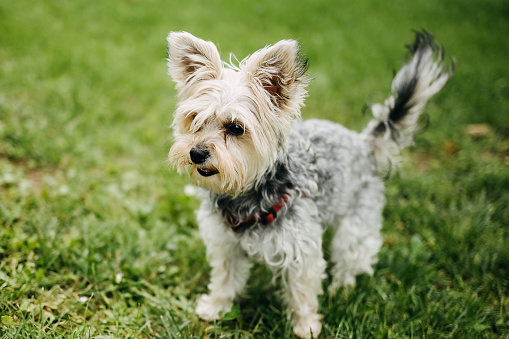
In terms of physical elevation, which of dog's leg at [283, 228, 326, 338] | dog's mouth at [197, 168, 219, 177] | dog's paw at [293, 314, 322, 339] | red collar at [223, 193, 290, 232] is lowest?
dog's paw at [293, 314, 322, 339]

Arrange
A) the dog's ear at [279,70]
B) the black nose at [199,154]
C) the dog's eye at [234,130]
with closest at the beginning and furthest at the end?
the dog's ear at [279,70] → the black nose at [199,154] → the dog's eye at [234,130]

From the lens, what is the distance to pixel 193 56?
250 cm

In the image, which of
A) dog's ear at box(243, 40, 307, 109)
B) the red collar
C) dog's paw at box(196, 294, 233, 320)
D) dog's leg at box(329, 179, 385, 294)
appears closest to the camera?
dog's ear at box(243, 40, 307, 109)

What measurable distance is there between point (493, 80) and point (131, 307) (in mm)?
7454

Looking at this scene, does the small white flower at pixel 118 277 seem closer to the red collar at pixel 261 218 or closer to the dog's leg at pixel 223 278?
the dog's leg at pixel 223 278

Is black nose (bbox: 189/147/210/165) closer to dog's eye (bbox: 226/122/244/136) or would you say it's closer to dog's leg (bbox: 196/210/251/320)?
dog's eye (bbox: 226/122/244/136)

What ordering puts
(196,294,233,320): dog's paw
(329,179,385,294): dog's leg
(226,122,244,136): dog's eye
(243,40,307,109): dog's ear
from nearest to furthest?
(243,40,307,109): dog's ear
(226,122,244,136): dog's eye
(196,294,233,320): dog's paw
(329,179,385,294): dog's leg

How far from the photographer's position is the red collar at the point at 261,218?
2619 millimetres

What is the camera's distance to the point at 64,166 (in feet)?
14.4

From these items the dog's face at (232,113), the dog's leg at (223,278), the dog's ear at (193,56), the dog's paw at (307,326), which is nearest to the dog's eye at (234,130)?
the dog's face at (232,113)

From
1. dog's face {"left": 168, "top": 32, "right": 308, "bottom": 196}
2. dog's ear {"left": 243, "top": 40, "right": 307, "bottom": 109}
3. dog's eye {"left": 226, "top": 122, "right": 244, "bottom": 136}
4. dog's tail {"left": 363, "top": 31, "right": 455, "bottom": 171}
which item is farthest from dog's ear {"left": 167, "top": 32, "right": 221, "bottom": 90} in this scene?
dog's tail {"left": 363, "top": 31, "right": 455, "bottom": 171}

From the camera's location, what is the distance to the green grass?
2.96 meters

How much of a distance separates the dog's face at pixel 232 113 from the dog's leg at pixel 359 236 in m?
1.18

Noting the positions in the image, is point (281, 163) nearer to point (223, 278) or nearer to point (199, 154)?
point (199, 154)
